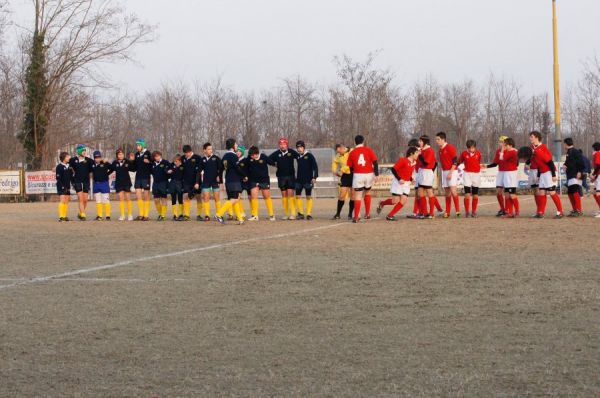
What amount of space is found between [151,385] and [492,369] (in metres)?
2.23

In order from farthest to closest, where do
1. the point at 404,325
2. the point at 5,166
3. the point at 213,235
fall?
the point at 5,166 < the point at 213,235 < the point at 404,325

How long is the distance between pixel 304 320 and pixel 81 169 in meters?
18.1

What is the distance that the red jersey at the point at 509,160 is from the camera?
21453 mm

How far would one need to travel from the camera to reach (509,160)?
2145cm

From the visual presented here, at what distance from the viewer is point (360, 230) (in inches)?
722

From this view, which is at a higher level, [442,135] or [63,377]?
[442,135]

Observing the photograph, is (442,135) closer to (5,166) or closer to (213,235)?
(213,235)

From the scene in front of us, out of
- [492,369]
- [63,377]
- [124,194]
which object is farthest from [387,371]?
[124,194]

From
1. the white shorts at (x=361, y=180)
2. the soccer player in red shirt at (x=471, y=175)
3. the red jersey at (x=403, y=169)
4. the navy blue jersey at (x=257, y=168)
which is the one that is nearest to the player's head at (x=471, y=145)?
the soccer player in red shirt at (x=471, y=175)

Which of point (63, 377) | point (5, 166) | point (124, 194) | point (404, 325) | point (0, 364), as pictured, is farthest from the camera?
point (5, 166)

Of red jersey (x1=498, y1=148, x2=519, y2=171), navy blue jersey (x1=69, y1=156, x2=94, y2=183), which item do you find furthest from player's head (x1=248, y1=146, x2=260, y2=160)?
red jersey (x1=498, y1=148, x2=519, y2=171)

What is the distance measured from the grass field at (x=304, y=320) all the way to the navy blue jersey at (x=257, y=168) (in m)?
6.94

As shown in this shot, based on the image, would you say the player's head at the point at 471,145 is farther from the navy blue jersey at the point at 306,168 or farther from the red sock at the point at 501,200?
the navy blue jersey at the point at 306,168

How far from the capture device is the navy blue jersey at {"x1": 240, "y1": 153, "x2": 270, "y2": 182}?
2183cm
